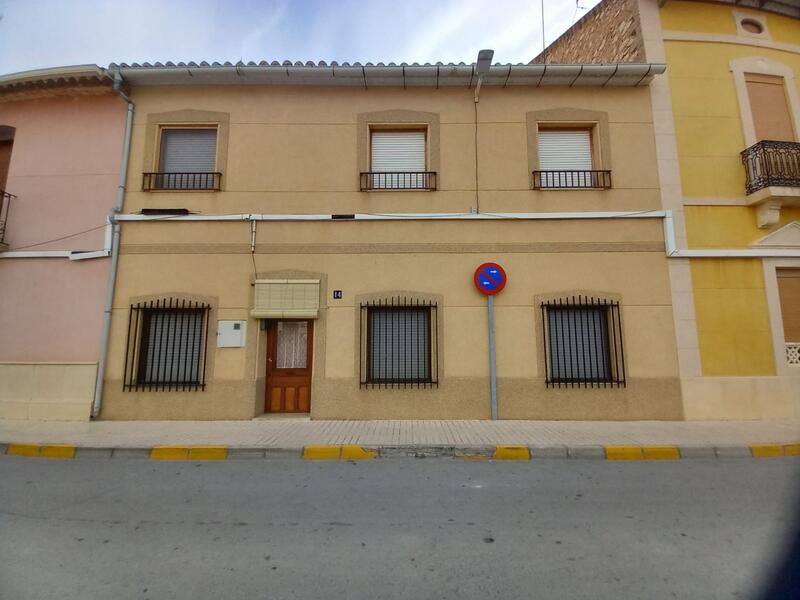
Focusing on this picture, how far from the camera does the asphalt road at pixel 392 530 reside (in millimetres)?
2535

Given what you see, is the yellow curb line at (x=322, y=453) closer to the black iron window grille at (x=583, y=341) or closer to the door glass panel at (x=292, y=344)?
the door glass panel at (x=292, y=344)

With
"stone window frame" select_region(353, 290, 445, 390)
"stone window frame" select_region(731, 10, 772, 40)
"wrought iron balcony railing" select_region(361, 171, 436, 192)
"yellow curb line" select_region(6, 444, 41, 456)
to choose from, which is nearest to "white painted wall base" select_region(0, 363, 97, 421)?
"yellow curb line" select_region(6, 444, 41, 456)

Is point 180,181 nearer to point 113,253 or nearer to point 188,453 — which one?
point 113,253

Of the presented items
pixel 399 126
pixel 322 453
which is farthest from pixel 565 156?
pixel 322 453

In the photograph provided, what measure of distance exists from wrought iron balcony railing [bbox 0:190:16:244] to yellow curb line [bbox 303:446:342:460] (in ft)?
25.1

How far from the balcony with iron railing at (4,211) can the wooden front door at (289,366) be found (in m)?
5.53

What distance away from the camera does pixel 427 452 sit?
534 centimetres

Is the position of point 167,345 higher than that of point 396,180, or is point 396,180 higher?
point 396,180

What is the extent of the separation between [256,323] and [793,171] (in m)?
10.5

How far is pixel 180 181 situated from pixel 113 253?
6.16ft

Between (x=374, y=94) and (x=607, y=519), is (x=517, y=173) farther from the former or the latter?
(x=607, y=519)

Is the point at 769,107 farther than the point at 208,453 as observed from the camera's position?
Yes

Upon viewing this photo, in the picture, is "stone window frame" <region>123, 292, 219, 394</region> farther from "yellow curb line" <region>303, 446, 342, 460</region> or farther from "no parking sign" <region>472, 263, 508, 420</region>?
"no parking sign" <region>472, 263, 508, 420</region>

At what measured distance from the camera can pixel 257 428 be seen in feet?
21.1
